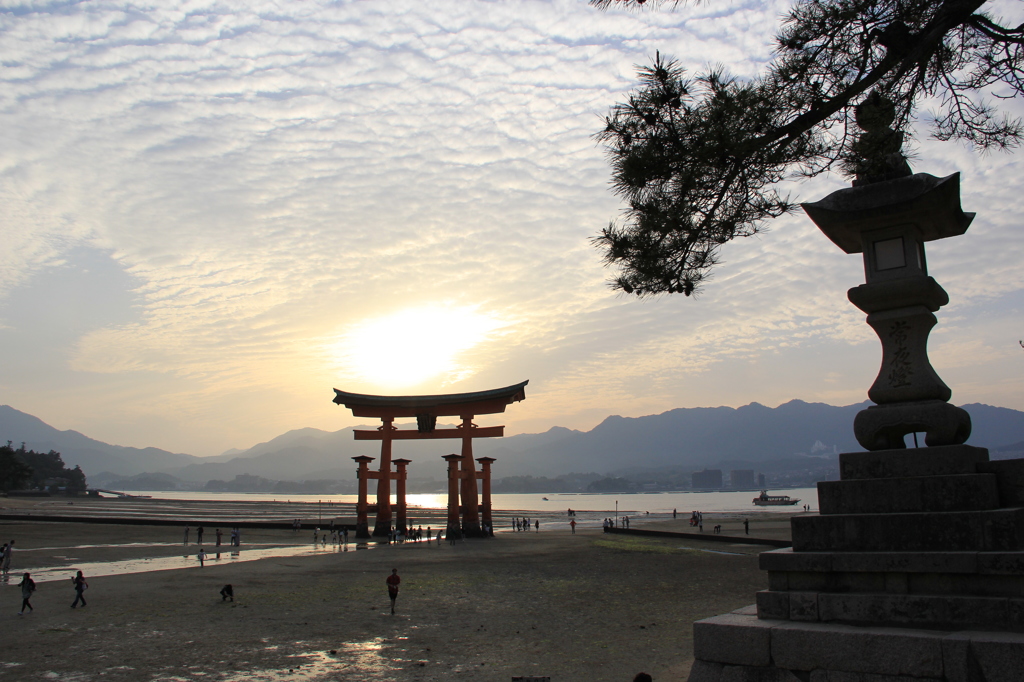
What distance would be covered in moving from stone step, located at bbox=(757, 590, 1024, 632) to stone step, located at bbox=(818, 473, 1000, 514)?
2.34 ft

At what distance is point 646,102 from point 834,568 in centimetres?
420

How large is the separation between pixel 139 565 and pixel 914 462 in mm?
24763

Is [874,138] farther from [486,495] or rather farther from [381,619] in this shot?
[486,495]

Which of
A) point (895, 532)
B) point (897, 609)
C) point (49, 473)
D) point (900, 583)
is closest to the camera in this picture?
point (897, 609)

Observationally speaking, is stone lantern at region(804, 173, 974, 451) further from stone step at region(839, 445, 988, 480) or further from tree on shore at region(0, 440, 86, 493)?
tree on shore at region(0, 440, 86, 493)

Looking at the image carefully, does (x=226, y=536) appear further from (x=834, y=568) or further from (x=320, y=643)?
(x=834, y=568)

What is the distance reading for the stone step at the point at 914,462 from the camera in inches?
205

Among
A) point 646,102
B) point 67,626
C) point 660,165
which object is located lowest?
point 67,626

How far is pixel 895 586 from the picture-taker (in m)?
4.97

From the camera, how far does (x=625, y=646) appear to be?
989cm

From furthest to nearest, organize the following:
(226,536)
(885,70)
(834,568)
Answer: (226,536)
(885,70)
(834,568)

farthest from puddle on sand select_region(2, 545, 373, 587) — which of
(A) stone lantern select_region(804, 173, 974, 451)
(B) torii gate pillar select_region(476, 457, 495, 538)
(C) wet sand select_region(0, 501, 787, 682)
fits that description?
(A) stone lantern select_region(804, 173, 974, 451)

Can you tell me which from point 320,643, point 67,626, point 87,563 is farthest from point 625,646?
point 87,563

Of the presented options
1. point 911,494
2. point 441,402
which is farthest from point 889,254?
point 441,402
